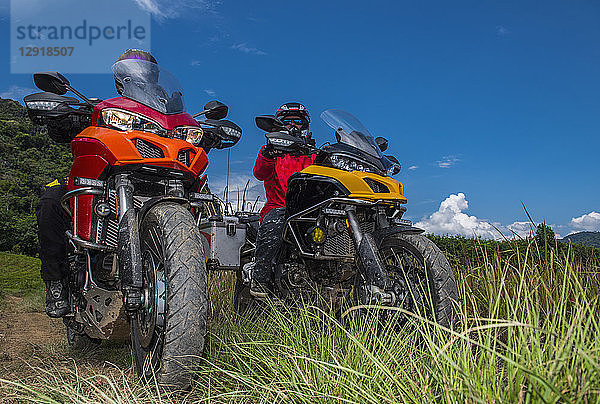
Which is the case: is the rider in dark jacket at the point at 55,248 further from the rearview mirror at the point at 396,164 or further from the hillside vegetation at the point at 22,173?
the hillside vegetation at the point at 22,173

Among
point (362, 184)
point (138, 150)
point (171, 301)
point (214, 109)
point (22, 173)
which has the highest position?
point (22, 173)

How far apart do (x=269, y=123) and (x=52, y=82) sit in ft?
4.63

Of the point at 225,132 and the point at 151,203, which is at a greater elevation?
the point at 225,132

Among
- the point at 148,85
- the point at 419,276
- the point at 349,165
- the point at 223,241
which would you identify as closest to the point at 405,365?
the point at 419,276

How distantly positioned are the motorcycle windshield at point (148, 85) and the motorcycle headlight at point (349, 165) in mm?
1130

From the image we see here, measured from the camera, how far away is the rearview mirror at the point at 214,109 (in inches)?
143

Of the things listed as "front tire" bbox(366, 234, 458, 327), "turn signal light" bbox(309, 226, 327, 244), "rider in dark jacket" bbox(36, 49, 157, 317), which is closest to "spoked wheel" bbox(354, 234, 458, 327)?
"front tire" bbox(366, 234, 458, 327)

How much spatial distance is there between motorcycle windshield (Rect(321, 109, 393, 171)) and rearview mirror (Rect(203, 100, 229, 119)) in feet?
2.54

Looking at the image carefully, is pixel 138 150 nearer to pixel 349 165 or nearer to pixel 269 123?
pixel 269 123

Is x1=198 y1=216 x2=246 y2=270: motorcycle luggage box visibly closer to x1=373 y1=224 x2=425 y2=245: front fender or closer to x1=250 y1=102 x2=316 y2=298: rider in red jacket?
x1=250 y1=102 x2=316 y2=298: rider in red jacket

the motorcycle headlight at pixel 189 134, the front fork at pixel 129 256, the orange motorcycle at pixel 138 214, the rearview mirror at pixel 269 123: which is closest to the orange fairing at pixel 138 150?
the orange motorcycle at pixel 138 214

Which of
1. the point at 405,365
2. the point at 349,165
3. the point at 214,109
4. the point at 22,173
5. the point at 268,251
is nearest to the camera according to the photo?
the point at 405,365

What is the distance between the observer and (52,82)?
3121 millimetres

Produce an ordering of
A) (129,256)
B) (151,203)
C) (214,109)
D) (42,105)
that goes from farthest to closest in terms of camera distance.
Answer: (214,109) → (42,105) → (151,203) → (129,256)
